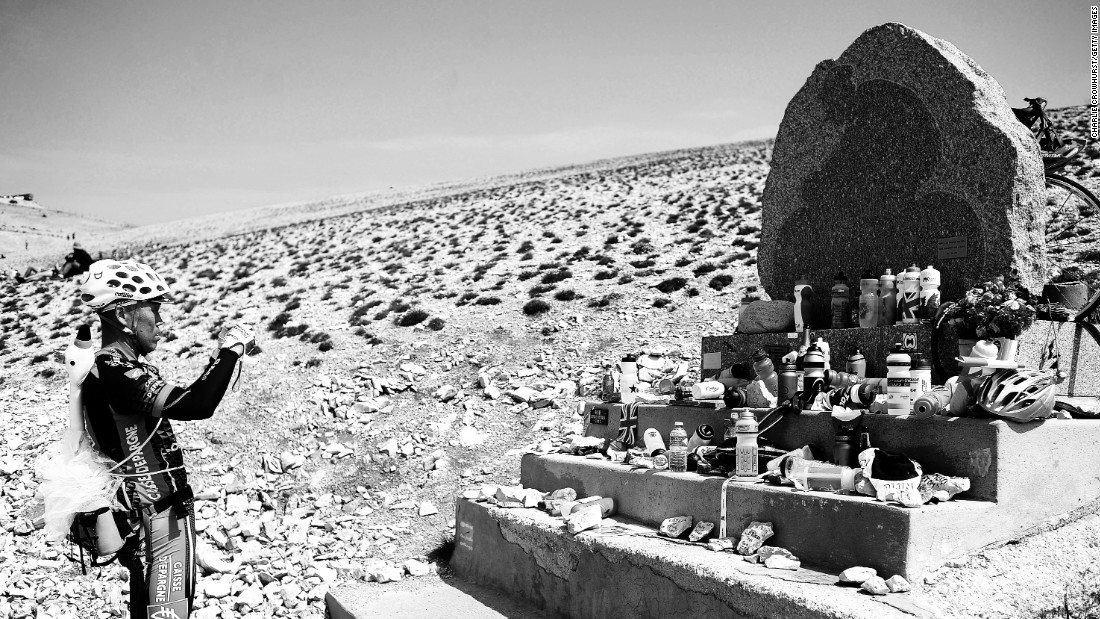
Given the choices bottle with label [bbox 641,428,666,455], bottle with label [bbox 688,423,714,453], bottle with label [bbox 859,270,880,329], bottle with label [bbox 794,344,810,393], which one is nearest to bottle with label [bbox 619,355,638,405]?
bottle with label [bbox 641,428,666,455]

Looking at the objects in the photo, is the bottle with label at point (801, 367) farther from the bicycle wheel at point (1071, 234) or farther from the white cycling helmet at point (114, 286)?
the bicycle wheel at point (1071, 234)

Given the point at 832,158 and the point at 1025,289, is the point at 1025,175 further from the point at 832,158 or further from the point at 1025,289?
the point at 832,158

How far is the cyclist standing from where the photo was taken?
425 cm

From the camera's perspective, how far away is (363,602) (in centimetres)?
700

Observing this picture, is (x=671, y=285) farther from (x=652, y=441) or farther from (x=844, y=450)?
(x=844, y=450)

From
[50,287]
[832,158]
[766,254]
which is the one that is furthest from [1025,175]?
[50,287]

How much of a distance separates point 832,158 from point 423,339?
8.69 metres

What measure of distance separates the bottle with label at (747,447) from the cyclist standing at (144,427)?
3183mm

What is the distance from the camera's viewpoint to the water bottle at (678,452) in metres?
6.45

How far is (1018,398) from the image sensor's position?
194 inches

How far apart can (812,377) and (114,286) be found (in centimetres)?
443

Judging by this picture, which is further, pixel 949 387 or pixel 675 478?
pixel 675 478

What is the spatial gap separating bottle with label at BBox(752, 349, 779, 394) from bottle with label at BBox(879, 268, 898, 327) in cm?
89

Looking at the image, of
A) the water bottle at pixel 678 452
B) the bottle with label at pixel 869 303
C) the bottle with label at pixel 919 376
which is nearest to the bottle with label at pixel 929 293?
the bottle with label at pixel 869 303
